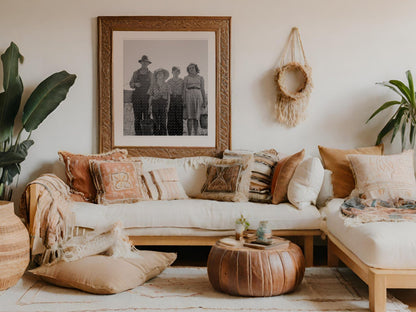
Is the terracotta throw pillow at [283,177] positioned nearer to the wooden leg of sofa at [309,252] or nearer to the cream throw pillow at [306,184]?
the cream throw pillow at [306,184]

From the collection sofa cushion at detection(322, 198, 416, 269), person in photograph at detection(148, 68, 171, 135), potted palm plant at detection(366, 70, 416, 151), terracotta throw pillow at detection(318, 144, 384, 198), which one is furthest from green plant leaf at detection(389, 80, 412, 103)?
person in photograph at detection(148, 68, 171, 135)

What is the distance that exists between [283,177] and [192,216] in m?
0.86

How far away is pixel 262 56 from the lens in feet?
15.7

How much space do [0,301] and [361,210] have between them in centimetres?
242

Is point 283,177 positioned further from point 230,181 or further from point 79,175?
point 79,175

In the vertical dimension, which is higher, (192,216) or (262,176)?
(262,176)

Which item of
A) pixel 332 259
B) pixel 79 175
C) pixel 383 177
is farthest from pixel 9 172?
pixel 383 177

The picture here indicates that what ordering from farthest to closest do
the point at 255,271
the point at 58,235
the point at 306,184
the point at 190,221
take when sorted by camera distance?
1. the point at 306,184
2. the point at 190,221
3. the point at 58,235
4. the point at 255,271

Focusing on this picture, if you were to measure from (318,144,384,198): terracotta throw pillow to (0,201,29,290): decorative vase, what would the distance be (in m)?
2.60

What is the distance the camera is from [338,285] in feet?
10.9

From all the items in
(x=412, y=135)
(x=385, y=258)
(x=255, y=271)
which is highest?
(x=412, y=135)

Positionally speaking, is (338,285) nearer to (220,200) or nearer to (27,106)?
(220,200)

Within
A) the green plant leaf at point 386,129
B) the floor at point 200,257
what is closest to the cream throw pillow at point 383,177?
the green plant leaf at point 386,129

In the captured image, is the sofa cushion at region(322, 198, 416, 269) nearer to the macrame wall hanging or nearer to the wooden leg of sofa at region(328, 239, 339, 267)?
the wooden leg of sofa at region(328, 239, 339, 267)
